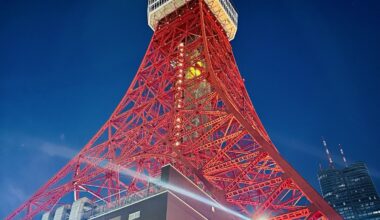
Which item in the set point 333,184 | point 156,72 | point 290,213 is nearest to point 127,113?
point 156,72

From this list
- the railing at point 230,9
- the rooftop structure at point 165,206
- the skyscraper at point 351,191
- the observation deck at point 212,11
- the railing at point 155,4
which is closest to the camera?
the rooftop structure at point 165,206

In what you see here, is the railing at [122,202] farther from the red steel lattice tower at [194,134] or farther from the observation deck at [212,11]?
the observation deck at [212,11]

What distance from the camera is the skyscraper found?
267ft

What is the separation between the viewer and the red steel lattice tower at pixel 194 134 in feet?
47.2

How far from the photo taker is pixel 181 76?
2059cm

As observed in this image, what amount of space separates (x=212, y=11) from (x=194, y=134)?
978cm

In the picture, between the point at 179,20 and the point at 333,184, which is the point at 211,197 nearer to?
the point at 179,20

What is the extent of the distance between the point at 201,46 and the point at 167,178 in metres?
10.7

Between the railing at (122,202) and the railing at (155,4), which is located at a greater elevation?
the railing at (155,4)

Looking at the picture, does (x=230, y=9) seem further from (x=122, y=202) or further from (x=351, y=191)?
(x=351, y=191)

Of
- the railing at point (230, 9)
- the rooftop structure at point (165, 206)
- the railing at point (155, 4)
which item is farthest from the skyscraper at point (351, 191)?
the rooftop structure at point (165, 206)

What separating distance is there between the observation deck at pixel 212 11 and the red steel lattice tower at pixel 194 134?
67 millimetres

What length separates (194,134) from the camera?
19766 mm

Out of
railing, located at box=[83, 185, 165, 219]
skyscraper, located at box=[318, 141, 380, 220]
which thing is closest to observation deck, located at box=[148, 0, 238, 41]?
railing, located at box=[83, 185, 165, 219]
